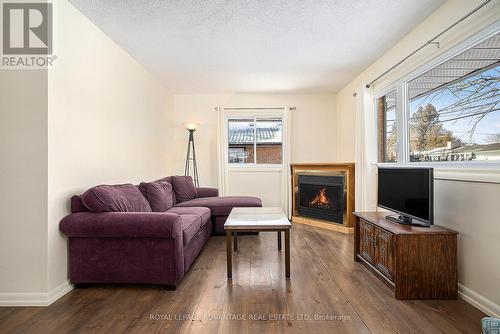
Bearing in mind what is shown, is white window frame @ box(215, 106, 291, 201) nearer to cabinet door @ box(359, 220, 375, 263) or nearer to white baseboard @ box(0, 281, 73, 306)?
cabinet door @ box(359, 220, 375, 263)

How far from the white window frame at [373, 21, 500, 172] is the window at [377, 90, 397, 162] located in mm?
83

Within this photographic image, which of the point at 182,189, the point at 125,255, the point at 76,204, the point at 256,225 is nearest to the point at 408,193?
the point at 256,225

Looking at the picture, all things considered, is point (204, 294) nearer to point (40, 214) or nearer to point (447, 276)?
point (40, 214)

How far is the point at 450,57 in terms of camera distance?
2416 millimetres

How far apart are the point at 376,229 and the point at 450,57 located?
1.66m

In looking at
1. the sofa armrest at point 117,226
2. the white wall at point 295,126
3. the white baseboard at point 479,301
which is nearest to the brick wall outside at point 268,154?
the white wall at point 295,126

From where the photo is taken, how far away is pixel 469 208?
2.12 meters

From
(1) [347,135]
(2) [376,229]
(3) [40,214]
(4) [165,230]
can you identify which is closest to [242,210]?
(4) [165,230]

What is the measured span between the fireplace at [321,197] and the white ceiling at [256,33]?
172cm

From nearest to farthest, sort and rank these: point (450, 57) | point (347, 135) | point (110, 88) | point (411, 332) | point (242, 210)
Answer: point (411, 332), point (450, 57), point (110, 88), point (242, 210), point (347, 135)

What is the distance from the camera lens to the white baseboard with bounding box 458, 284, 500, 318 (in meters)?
1.89

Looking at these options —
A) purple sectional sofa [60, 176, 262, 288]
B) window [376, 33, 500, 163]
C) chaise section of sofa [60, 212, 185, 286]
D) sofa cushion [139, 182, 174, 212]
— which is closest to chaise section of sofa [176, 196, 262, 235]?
sofa cushion [139, 182, 174, 212]

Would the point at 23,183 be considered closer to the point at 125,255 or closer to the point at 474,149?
the point at 125,255

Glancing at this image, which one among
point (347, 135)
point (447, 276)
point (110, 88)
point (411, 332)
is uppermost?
point (110, 88)
